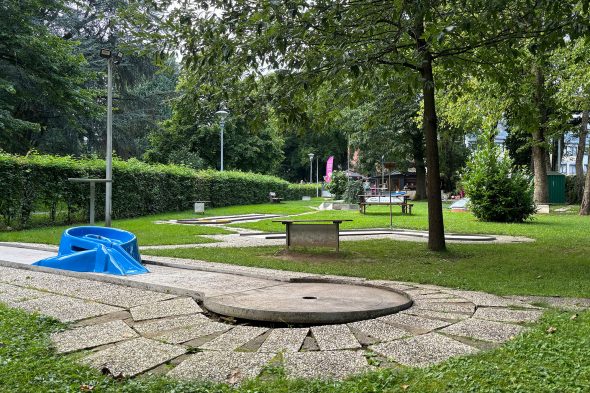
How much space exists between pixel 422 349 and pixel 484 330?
0.87 m

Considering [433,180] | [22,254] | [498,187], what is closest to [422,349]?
[433,180]

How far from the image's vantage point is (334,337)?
4066 mm

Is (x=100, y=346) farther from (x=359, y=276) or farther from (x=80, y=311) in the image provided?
(x=359, y=276)

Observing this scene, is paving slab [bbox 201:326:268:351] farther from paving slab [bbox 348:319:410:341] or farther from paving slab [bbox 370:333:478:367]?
paving slab [bbox 370:333:478:367]

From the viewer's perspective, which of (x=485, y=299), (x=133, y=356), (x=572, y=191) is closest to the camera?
(x=133, y=356)

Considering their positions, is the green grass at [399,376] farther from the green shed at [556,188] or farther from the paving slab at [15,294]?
the green shed at [556,188]

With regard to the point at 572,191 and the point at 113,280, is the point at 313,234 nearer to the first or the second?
the point at 113,280

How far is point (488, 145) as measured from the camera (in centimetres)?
1856

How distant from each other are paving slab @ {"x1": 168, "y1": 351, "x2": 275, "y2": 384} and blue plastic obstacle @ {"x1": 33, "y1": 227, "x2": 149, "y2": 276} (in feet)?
13.7

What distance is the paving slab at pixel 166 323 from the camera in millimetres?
4254

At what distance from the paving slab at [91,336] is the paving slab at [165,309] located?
33 cm

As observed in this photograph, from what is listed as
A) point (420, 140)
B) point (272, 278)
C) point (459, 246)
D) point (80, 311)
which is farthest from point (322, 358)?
point (420, 140)

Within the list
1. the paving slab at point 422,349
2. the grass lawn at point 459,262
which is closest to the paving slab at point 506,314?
the paving slab at point 422,349

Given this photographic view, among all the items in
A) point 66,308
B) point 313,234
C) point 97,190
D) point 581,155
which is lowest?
point 66,308
